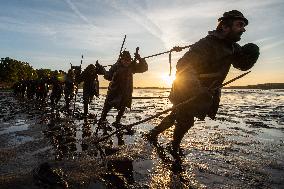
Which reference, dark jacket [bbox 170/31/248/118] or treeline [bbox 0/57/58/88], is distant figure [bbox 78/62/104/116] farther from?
treeline [bbox 0/57/58/88]

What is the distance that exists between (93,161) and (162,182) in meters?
1.43

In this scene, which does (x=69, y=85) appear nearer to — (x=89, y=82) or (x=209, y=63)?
(x=89, y=82)

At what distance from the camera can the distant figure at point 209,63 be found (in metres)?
5.59

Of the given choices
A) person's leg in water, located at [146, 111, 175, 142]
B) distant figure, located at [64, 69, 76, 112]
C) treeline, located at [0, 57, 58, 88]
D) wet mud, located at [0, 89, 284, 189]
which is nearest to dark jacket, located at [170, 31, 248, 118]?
person's leg in water, located at [146, 111, 175, 142]

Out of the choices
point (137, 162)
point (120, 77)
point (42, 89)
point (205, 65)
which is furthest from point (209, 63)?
point (42, 89)

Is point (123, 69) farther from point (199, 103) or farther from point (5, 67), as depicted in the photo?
point (5, 67)

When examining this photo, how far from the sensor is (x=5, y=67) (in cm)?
14225

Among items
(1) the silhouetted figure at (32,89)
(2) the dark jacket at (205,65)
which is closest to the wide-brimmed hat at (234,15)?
(2) the dark jacket at (205,65)

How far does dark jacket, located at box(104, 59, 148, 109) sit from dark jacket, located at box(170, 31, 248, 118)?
4383mm

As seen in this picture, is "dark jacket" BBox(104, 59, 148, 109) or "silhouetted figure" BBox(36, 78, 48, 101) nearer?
"dark jacket" BBox(104, 59, 148, 109)

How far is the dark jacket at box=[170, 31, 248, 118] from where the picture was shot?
572 centimetres

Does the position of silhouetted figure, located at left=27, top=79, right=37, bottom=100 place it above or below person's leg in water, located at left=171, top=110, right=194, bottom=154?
below

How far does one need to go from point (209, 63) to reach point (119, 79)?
4.87m

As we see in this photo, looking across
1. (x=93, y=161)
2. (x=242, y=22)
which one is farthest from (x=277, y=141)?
(x=93, y=161)
